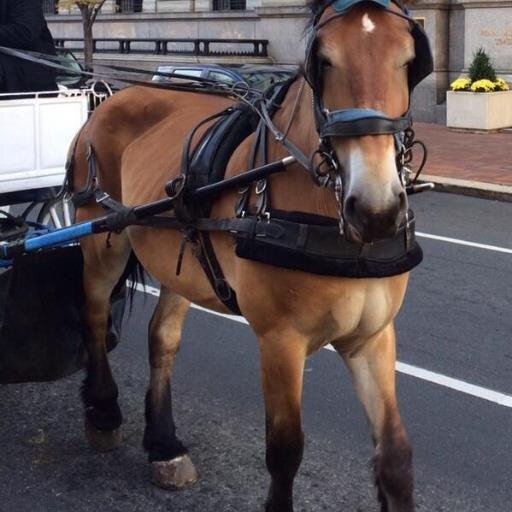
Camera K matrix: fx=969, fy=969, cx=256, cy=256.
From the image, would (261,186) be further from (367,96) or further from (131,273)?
(131,273)

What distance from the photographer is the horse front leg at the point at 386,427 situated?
3615 mm

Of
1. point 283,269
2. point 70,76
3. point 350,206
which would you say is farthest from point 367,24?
point 70,76

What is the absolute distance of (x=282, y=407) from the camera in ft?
11.6

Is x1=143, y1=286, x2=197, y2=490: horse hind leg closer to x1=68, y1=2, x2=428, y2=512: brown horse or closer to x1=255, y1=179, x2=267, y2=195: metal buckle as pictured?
x1=68, y1=2, x2=428, y2=512: brown horse

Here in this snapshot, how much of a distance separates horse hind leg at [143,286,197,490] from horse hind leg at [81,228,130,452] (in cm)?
23

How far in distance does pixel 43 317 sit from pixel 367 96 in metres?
2.62

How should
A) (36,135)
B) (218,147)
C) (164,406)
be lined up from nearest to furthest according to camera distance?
(218,147) → (164,406) → (36,135)

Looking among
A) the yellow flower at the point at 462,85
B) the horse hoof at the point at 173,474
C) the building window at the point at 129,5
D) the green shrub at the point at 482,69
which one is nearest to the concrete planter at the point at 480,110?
the yellow flower at the point at 462,85

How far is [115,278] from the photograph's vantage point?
5039 mm

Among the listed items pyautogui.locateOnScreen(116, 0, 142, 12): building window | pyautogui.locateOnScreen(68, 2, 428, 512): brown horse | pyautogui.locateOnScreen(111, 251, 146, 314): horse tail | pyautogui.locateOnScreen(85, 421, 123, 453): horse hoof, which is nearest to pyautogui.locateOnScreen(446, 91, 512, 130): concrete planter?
pyautogui.locateOnScreen(111, 251, 146, 314): horse tail

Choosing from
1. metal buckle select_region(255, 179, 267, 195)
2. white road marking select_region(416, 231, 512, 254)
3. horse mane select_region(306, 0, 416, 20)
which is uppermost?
horse mane select_region(306, 0, 416, 20)

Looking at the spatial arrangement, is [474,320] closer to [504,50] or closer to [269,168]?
[269,168]

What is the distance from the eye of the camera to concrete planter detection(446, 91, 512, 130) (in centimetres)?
1838

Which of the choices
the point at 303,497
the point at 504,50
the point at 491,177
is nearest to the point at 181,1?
the point at 504,50
